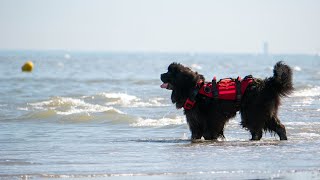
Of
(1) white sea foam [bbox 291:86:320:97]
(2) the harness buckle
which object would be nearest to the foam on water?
(1) white sea foam [bbox 291:86:320:97]

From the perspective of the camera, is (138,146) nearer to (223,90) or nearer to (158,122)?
(223,90)

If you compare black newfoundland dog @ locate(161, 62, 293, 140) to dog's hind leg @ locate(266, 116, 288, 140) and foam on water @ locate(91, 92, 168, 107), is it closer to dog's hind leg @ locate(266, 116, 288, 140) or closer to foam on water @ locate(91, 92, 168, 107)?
dog's hind leg @ locate(266, 116, 288, 140)

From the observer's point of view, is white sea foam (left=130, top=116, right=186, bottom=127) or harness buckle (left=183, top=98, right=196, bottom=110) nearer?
harness buckle (left=183, top=98, right=196, bottom=110)

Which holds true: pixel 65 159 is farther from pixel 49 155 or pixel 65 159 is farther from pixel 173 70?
pixel 173 70

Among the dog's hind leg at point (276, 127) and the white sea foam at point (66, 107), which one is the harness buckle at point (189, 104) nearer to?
the dog's hind leg at point (276, 127)

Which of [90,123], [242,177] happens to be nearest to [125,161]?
[242,177]

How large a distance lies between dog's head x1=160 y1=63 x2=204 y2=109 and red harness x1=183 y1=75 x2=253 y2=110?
142 millimetres

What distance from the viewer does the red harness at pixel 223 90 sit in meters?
10.7

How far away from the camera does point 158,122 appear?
14.1 m

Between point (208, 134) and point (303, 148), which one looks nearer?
point (303, 148)

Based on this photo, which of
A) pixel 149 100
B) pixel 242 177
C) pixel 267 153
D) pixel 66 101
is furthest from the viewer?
pixel 149 100

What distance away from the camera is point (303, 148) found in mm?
9656

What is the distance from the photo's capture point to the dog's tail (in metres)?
10.5

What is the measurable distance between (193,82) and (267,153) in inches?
90.5
